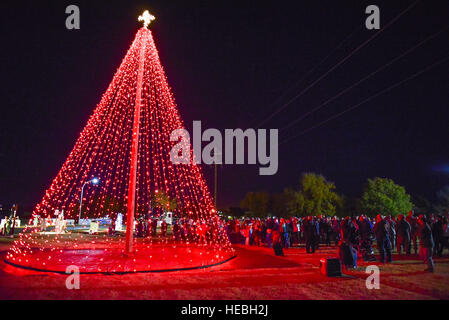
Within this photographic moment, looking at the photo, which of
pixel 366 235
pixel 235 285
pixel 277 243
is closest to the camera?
pixel 235 285

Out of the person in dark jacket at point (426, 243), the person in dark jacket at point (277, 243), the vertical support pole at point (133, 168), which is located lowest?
the person in dark jacket at point (277, 243)

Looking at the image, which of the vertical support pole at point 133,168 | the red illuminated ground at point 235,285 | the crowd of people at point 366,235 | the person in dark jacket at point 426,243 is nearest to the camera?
the red illuminated ground at point 235,285

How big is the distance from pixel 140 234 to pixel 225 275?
18.0 meters

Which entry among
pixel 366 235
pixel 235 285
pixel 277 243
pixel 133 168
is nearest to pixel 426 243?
pixel 366 235

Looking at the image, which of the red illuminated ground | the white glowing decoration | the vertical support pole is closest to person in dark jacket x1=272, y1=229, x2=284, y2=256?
the red illuminated ground

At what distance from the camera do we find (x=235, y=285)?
7625mm

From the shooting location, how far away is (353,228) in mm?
13094

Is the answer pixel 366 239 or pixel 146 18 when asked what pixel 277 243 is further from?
pixel 146 18

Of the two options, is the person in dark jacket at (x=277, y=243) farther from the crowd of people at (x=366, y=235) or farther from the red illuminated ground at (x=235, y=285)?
the red illuminated ground at (x=235, y=285)

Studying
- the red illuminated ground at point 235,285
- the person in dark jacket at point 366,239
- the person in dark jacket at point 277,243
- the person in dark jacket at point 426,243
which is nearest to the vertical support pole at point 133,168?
the red illuminated ground at point 235,285

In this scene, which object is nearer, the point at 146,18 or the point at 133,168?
the point at 133,168

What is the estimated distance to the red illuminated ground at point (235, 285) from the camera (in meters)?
6.62
